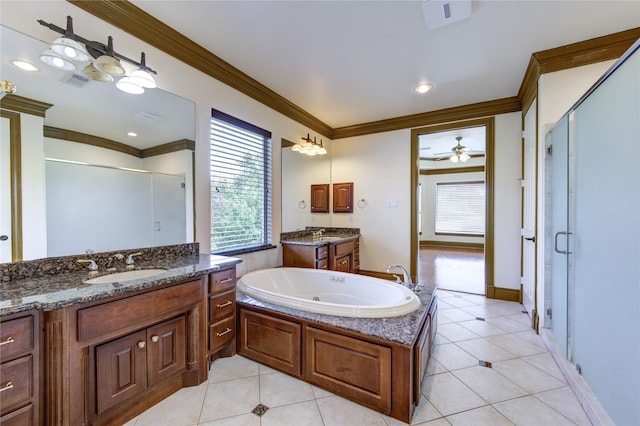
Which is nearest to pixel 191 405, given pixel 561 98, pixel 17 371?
pixel 17 371

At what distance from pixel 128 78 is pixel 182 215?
106cm

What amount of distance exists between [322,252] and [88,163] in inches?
93.7

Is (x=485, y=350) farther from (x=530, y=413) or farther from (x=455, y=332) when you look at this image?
(x=530, y=413)

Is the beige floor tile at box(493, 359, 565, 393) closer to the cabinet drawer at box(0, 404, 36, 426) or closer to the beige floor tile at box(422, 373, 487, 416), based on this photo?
the beige floor tile at box(422, 373, 487, 416)

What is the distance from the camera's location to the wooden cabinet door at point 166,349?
153 cm

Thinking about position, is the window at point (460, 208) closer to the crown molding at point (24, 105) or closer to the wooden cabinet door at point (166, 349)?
the wooden cabinet door at point (166, 349)

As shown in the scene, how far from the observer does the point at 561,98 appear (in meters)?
2.30

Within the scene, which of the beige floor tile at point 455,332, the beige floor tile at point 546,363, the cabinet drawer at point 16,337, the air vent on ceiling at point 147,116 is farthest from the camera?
the beige floor tile at point 455,332

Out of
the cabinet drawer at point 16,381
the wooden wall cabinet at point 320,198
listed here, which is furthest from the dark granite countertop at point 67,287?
the wooden wall cabinet at point 320,198

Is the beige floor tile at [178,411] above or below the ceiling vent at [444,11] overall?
below

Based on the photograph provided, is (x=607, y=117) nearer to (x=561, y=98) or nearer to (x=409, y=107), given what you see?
(x=561, y=98)

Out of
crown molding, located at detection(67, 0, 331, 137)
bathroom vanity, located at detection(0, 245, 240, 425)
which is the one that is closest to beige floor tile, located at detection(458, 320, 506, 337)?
bathroom vanity, located at detection(0, 245, 240, 425)

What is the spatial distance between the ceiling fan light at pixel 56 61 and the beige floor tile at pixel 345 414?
100 inches

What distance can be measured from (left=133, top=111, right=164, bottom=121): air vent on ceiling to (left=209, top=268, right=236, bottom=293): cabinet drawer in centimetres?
132
